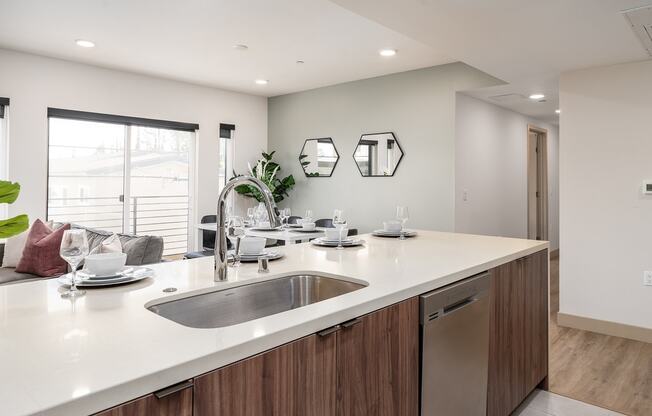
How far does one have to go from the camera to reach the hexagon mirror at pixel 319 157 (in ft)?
19.2

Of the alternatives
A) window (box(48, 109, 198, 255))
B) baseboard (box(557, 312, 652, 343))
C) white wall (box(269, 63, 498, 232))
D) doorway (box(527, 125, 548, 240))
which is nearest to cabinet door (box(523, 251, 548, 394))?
baseboard (box(557, 312, 652, 343))

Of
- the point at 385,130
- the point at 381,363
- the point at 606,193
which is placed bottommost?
the point at 381,363

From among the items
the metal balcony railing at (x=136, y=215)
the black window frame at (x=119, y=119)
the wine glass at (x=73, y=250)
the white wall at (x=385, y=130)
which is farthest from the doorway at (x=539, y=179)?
the wine glass at (x=73, y=250)

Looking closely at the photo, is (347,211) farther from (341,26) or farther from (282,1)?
(282,1)

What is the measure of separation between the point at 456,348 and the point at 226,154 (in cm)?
535

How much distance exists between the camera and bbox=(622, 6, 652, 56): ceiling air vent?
238 cm

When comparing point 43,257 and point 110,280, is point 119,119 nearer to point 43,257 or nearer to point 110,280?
point 43,257

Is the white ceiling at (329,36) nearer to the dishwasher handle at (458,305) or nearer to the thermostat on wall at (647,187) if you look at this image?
→ the thermostat on wall at (647,187)

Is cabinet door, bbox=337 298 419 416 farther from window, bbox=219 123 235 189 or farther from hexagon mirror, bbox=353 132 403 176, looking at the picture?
window, bbox=219 123 235 189

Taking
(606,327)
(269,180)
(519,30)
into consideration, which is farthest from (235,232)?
(269,180)

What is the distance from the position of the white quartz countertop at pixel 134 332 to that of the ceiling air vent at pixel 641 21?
188 centimetres

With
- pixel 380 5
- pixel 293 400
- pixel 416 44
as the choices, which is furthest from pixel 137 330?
pixel 416 44

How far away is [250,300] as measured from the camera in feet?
4.76

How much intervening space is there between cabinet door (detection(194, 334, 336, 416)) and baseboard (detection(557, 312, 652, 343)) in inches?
135
